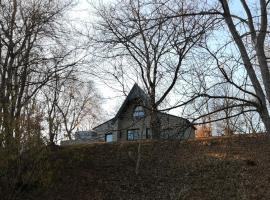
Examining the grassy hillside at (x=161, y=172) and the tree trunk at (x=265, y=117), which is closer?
the tree trunk at (x=265, y=117)

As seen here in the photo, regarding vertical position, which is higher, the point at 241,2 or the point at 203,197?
the point at 241,2

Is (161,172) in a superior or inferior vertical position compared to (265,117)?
inferior

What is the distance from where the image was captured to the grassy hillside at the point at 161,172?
1625 cm

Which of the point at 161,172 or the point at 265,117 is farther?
the point at 161,172

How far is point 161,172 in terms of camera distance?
18.5 meters

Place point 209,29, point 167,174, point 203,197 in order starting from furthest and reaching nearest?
point 167,174, point 203,197, point 209,29

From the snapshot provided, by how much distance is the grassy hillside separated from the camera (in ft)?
53.3

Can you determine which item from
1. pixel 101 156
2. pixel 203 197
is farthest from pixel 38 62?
pixel 203 197

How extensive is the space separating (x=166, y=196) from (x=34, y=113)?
623cm

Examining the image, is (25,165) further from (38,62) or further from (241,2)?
(241,2)

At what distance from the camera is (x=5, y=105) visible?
13031mm

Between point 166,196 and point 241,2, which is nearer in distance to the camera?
point 241,2

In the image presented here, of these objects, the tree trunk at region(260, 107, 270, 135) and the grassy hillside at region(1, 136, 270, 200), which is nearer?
the tree trunk at region(260, 107, 270, 135)

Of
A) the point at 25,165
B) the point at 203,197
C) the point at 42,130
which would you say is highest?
the point at 42,130
